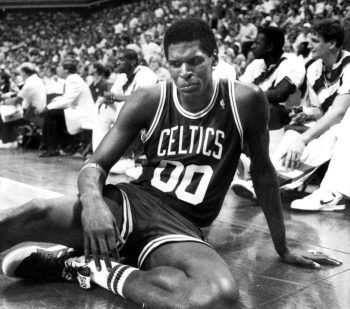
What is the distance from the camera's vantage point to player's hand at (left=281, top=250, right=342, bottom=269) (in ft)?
6.85

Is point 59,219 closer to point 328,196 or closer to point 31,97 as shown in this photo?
point 328,196

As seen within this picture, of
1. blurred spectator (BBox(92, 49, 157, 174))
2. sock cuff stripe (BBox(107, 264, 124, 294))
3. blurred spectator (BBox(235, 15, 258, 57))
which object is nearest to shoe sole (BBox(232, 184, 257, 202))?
sock cuff stripe (BBox(107, 264, 124, 294))

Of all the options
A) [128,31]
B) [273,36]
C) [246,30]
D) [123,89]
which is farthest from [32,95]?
[128,31]

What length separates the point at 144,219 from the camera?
1.80m

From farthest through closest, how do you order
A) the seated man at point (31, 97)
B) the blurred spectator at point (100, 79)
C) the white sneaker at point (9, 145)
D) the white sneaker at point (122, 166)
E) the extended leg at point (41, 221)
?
the white sneaker at point (9, 145), the seated man at point (31, 97), the blurred spectator at point (100, 79), the white sneaker at point (122, 166), the extended leg at point (41, 221)

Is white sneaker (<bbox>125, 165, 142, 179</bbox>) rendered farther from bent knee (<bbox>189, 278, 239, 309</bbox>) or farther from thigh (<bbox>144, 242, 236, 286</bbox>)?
bent knee (<bbox>189, 278, 239, 309</bbox>)

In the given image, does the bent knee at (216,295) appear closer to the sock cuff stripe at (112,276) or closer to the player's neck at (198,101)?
the sock cuff stripe at (112,276)

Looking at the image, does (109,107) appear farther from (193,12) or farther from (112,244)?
(193,12)

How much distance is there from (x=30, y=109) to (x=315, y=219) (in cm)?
493

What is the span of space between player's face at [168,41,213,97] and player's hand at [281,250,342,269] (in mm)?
850

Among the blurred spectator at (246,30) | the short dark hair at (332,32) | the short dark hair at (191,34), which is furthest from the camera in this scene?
the blurred spectator at (246,30)

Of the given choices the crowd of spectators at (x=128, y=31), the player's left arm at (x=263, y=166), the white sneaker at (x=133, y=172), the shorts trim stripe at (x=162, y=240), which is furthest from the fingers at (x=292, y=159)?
the crowd of spectators at (x=128, y=31)

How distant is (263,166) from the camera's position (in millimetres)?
1947

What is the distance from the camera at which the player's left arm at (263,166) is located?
73.3 inches
